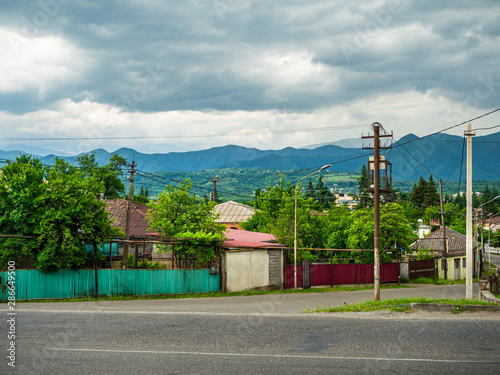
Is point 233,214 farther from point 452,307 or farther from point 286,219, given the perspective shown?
point 452,307

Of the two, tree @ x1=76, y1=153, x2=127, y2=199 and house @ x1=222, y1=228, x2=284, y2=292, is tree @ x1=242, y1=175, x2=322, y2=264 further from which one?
tree @ x1=76, y1=153, x2=127, y2=199

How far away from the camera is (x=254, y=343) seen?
10055 mm

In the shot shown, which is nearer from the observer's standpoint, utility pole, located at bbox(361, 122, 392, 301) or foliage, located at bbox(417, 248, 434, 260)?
utility pole, located at bbox(361, 122, 392, 301)

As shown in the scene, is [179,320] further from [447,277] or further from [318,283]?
[447,277]

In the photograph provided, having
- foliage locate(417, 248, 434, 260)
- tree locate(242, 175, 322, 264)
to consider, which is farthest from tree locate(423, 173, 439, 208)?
tree locate(242, 175, 322, 264)

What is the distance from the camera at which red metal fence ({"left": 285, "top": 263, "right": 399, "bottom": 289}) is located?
29203 mm

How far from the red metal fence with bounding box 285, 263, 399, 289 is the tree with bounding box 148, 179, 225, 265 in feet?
20.7

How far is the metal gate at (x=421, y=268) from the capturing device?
132 ft

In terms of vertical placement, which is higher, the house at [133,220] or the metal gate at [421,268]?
the house at [133,220]

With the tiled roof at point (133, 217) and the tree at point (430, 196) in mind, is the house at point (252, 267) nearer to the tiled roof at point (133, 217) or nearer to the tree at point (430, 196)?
the tiled roof at point (133, 217)

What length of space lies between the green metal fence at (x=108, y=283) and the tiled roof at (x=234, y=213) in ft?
121

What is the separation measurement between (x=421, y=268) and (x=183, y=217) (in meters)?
26.1

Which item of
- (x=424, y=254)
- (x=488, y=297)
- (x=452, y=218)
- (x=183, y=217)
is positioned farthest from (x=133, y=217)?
(x=452, y=218)

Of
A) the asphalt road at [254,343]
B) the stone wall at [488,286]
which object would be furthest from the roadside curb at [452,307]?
the stone wall at [488,286]
